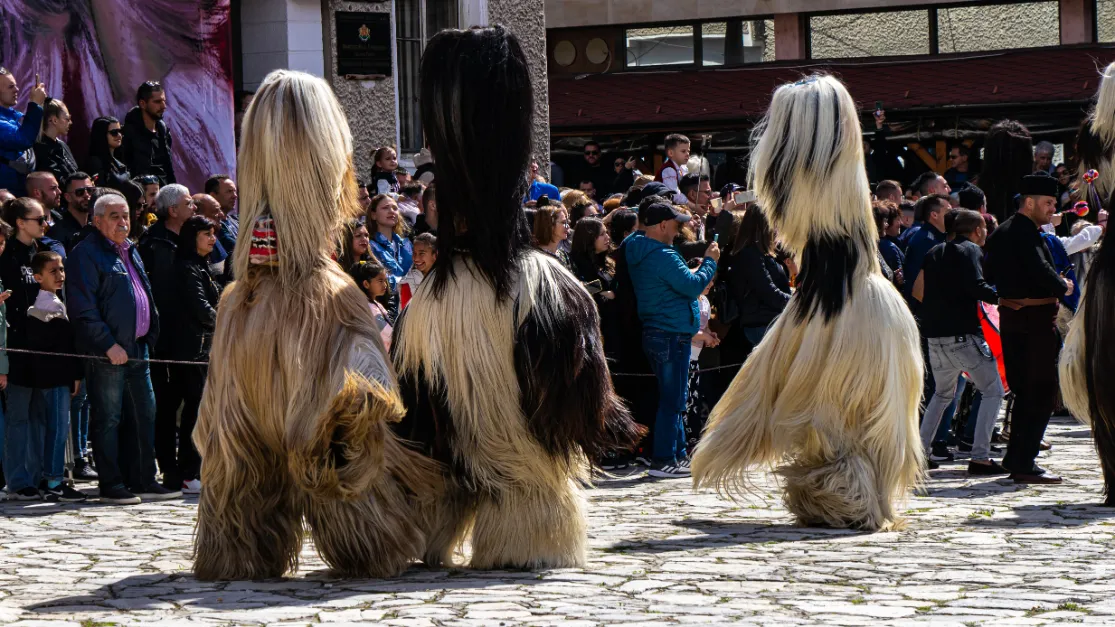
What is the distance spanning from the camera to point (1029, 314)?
1055 centimetres

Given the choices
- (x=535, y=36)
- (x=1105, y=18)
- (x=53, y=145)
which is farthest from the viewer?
(x=1105, y=18)

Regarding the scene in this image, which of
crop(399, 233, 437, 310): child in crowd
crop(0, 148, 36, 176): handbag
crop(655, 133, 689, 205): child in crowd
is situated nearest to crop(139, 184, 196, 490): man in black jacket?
crop(399, 233, 437, 310): child in crowd

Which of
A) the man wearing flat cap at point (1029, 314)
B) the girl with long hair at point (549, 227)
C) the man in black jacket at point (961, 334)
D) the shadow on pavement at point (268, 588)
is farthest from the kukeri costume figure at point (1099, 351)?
the shadow on pavement at point (268, 588)

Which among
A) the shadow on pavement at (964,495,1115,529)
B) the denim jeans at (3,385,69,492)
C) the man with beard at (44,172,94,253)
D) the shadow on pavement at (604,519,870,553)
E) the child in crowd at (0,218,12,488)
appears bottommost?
the shadow on pavement at (964,495,1115,529)

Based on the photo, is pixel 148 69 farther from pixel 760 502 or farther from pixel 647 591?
pixel 647 591

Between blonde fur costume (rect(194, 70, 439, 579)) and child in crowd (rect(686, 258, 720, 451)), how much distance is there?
485cm

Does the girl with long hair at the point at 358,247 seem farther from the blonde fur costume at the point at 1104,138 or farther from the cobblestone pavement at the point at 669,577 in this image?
the blonde fur costume at the point at 1104,138

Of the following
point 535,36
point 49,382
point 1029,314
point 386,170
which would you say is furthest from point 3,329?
point 535,36

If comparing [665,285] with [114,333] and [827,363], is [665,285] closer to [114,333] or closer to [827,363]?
[827,363]

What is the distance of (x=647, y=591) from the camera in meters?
6.63

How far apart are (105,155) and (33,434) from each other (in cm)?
310

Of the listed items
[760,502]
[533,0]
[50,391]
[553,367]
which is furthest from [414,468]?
[533,0]

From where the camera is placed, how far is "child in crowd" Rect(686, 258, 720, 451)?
11789 mm

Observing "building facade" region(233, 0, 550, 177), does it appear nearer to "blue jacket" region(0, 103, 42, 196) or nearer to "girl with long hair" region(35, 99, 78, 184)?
"girl with long hair" region(35, 99, 78, 184)
